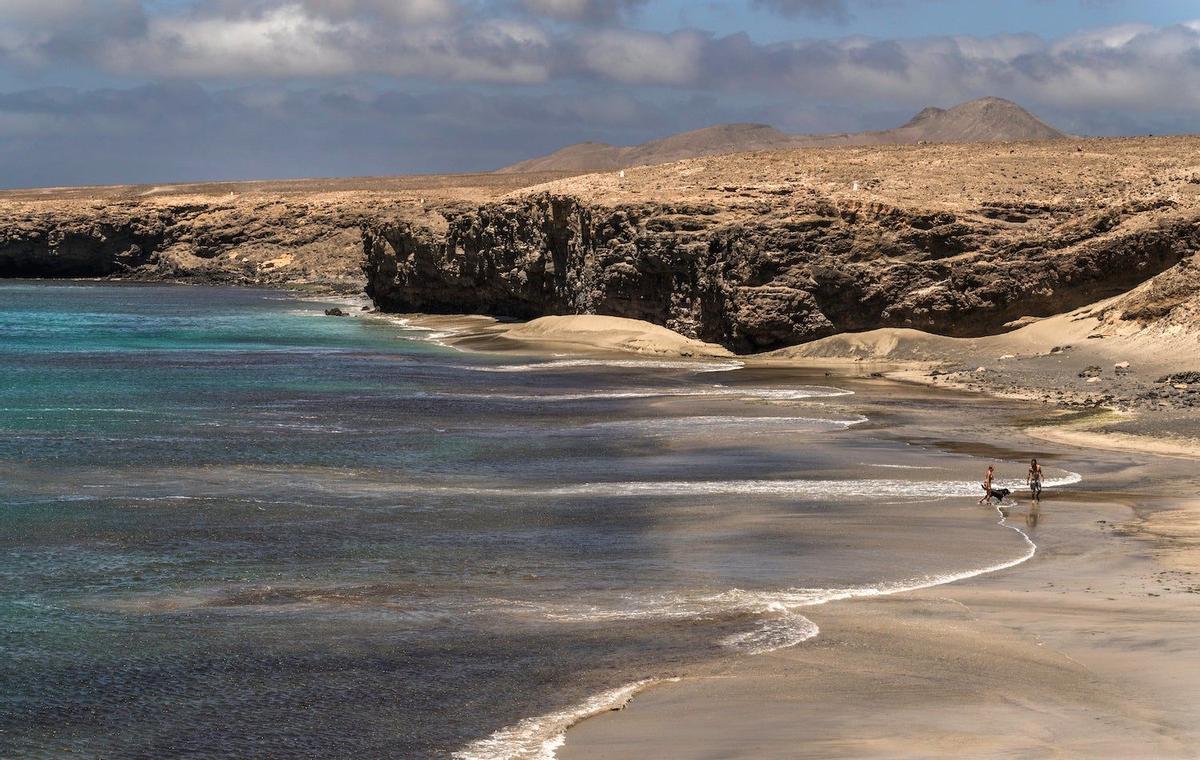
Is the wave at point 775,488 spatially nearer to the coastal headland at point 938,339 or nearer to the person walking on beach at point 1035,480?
the person walking on beach at point 1035,480

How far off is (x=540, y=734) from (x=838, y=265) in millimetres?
43504

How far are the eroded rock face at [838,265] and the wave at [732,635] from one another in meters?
32.5

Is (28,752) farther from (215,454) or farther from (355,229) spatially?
(355,229)

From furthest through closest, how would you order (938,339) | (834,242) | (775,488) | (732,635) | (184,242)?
1. (184,242)
2. (834,242)
3. (938,339)
4. (775,488)
5. (732,635)

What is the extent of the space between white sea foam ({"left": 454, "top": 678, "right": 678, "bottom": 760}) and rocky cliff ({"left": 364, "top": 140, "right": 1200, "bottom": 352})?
4148cm

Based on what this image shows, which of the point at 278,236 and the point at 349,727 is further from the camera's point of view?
the point at 278,236

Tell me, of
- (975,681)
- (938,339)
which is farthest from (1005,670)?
(938,339)

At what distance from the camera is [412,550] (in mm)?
19094

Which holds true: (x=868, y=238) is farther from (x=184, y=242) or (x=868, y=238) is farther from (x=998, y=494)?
(x=184, y=242)

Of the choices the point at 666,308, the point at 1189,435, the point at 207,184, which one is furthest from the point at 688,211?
the point at 207,184

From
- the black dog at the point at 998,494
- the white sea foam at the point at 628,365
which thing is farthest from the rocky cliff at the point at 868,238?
the black dog at the point at 998,494

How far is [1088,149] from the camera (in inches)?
2571

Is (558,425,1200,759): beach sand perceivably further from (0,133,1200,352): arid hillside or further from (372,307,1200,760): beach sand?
(0,133,1200,352): arid hillside

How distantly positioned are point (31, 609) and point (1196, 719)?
12.1 meters
